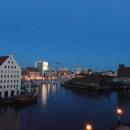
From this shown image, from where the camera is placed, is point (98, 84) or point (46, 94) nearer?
point (46, 94)

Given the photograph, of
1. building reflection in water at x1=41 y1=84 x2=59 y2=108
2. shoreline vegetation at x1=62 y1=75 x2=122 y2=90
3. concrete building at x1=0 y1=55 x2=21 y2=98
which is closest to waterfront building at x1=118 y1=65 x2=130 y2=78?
shoreline vegetation at x1=62 y1=75 x2=122 y2=90

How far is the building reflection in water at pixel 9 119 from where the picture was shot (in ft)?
103

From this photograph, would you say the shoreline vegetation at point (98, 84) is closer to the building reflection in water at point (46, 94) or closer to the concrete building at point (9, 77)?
the building reflection in water at point (46, 94)

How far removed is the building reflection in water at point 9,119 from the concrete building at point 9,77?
8161mm

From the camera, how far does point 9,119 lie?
35312mm

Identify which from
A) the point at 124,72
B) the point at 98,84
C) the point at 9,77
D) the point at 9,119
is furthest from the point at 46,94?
the point at 124,72

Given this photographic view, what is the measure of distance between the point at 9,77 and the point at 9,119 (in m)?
17.2

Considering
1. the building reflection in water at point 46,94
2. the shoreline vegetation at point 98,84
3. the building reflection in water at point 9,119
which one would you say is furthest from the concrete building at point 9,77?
the shoreline vegetation at point 98,84

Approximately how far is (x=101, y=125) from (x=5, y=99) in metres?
19.7

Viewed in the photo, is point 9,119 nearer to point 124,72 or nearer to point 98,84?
point 98,84

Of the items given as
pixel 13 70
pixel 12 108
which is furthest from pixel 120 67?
pixel 12 108

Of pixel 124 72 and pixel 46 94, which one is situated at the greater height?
pixel 124 72

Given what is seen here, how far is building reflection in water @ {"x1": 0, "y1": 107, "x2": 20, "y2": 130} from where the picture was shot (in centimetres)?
3153

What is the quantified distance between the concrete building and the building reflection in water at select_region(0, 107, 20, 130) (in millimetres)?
8161
